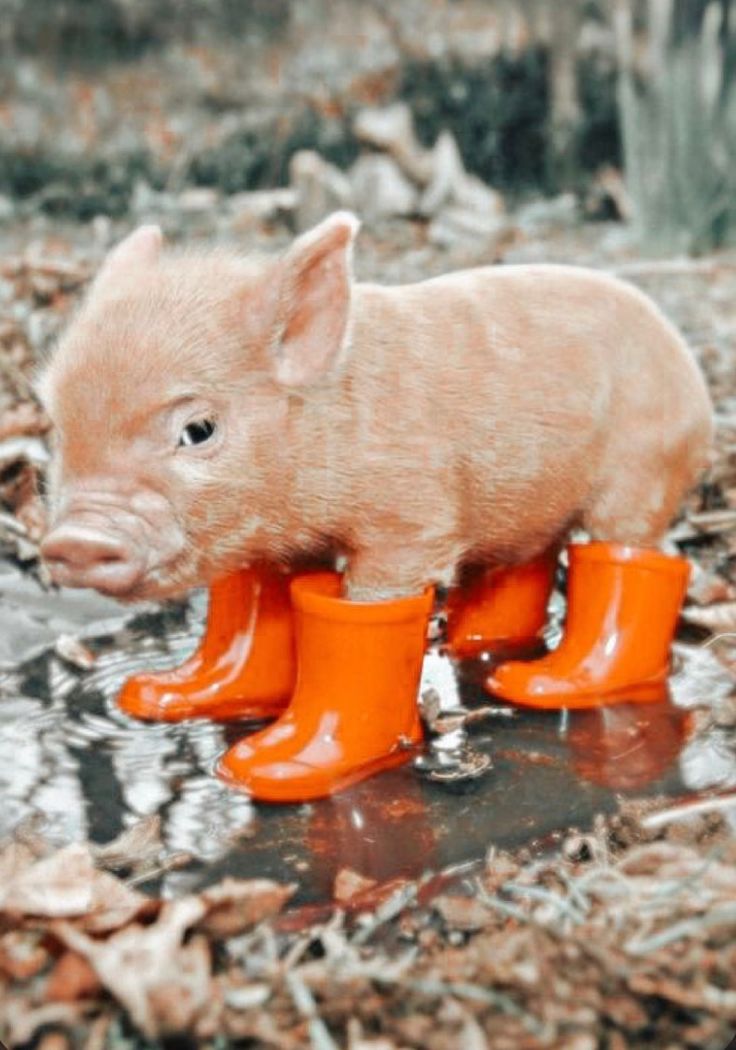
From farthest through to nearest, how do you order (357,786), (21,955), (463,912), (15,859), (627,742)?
1. (627,742)
2. (357,786)
3. (15,859)
4. (463,912)
5. (21,955)

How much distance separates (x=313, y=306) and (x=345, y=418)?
14 centimetres

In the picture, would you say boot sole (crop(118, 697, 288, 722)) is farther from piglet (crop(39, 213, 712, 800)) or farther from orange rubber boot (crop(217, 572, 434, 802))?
orange rubber boot (crop(217, 572, 434, 802))

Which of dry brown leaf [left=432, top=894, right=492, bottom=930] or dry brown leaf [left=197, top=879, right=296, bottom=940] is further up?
dry brown leaf [left=197, top=879, right=296, bottom=940]

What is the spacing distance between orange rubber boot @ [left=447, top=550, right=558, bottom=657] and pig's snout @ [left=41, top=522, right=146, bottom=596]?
70cm

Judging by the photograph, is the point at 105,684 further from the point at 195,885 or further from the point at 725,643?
the point at 725,643

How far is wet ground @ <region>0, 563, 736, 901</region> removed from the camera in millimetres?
1593

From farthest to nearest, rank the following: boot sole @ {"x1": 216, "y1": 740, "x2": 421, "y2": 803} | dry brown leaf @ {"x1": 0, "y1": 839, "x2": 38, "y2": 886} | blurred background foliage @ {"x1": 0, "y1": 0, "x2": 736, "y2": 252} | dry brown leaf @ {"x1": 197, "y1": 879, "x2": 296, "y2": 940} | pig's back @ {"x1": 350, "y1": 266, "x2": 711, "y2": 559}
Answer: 1. blurred background foliage @ {"x1": 0, "y1": 0, "x2": 736, "y2": 252}
2. pig's back @ {"x1": 350, "y1": 266, "x2": 711, "y2": 559}
3. boot sole @ {"x1": 216, "y1": 740, "x2": 421, "y2": 803}
4. dry brown leaf @ {"x1": 0, "y1": 839, "x2": 38, "y2": 886}
5. dry brown leaf @ {"x1": 197, "y1": 879, "x2": 296, "y2": 940}

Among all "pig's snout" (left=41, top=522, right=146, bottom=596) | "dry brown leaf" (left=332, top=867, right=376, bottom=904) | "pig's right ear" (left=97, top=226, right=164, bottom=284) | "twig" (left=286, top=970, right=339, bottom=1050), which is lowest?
"dry brown leaf" (left=332, top=867, right=376, bottom=904)

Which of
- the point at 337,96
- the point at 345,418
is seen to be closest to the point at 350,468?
the point at 345,418

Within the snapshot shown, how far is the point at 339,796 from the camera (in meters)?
1.71

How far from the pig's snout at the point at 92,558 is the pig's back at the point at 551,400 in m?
0.42

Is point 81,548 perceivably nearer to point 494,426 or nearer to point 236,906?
A: point 236,906

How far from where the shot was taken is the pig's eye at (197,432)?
1628 millimetres

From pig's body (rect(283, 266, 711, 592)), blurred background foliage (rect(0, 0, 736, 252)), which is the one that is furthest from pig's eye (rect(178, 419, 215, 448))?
blurred background foliage (rect(0, 0, 736, 252))
